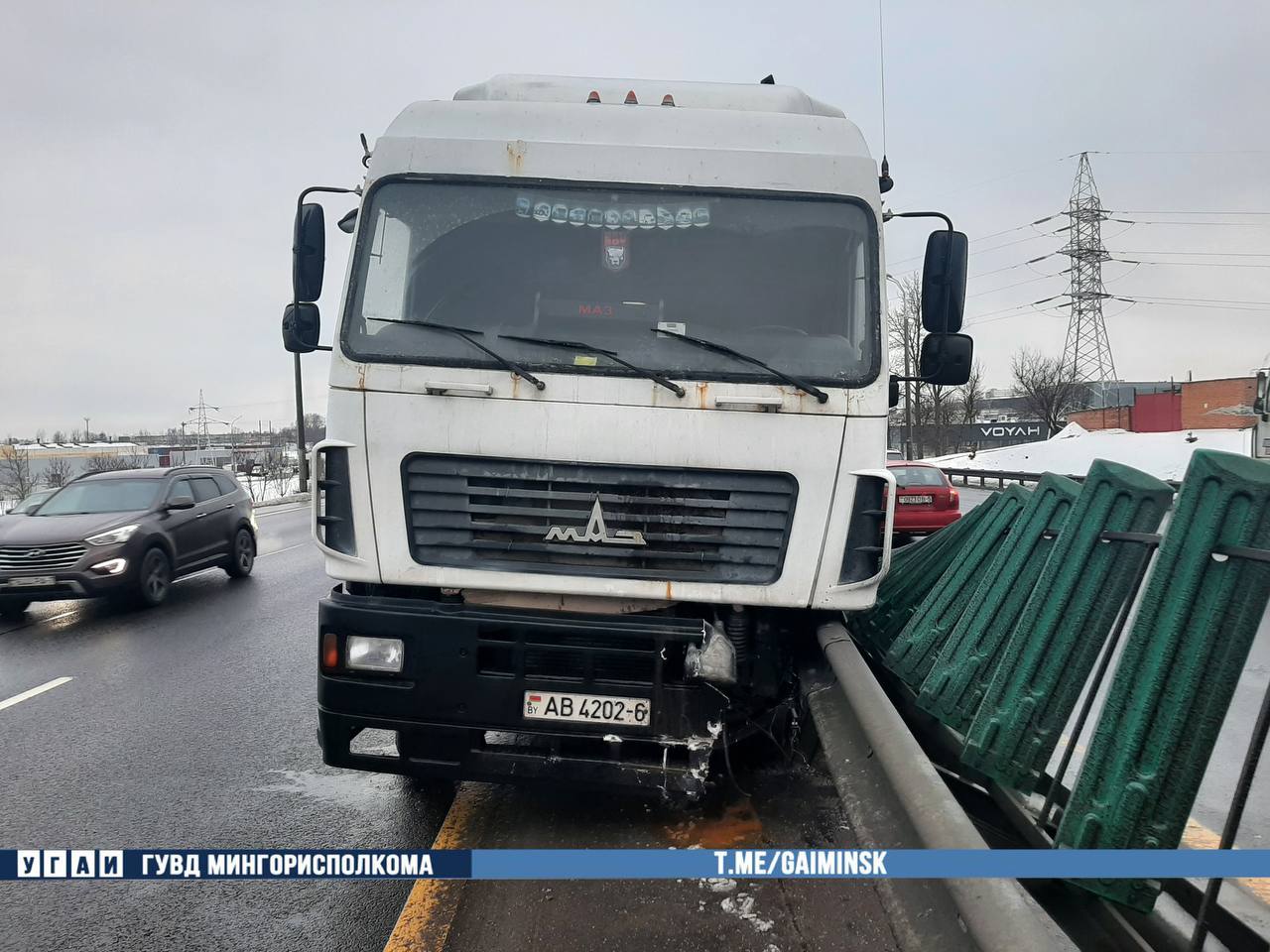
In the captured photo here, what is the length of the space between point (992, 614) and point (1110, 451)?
34598 millimetres

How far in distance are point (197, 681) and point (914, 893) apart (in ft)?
19.9

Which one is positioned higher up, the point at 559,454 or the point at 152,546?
the point at 559,454

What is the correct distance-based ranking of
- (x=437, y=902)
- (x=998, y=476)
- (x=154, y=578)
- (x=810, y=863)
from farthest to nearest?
(x=998, y=476), (x=154, y=578), (x=437, y=902), (x=810, y=863)

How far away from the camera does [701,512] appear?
3592 millimetres

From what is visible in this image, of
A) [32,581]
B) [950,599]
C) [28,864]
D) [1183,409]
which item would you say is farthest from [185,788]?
[1183,409]

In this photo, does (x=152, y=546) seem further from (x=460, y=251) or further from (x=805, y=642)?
(x=805, y=642)

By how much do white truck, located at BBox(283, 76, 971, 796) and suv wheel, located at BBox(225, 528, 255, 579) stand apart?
890 centimetres

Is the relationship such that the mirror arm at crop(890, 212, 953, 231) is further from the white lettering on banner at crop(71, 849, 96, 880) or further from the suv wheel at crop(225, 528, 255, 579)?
the suv wheel at crop(225, 528, 255, 579)

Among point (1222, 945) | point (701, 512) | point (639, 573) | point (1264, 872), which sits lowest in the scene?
point (1222, 945)

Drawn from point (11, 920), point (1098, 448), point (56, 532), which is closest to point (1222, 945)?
point (11, 920)

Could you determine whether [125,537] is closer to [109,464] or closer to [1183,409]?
[109,464]

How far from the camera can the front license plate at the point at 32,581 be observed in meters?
9.02

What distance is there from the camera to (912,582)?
5.17m

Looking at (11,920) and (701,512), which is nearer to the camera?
(11,920)
